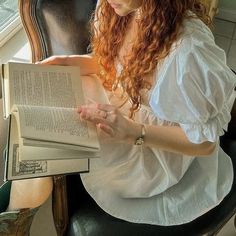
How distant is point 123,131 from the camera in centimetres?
82

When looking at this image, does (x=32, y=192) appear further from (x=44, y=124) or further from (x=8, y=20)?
(x=8, y=20)

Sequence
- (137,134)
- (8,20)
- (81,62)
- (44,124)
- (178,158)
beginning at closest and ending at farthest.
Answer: (44,124), (137,134), (178,158), (81,62), (8,20)

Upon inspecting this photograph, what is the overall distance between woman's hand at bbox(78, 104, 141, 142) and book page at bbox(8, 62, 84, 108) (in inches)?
2.6

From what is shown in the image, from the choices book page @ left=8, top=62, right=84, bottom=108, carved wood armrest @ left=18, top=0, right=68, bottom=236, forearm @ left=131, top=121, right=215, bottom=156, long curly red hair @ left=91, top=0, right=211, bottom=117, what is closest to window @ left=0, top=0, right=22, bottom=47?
carved wood armrest @ left=18, top=0, right=68, bottom=236

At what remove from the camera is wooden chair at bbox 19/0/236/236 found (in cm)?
91

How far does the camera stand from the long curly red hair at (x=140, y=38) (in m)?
0.83

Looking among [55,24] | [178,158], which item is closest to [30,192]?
[178,158]

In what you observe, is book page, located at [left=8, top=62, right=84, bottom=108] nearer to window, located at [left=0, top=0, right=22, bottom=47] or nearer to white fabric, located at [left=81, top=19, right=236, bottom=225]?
white fabric, located at [left=81, top=19, right=236, bottom=225]

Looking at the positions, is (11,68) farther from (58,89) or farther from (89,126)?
(89,126)

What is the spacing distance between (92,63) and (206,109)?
421mm

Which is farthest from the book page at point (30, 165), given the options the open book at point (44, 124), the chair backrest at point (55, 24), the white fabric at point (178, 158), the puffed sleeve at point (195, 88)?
the chair backrest at point (55, 24)

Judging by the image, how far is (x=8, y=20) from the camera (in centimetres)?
153

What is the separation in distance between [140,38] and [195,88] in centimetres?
20

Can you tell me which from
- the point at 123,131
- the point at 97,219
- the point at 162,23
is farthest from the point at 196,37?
the point at 97,219
